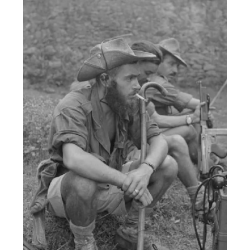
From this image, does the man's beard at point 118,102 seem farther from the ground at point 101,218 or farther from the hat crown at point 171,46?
the hat crown at point 171,46

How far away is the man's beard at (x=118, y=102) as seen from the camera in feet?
10.6

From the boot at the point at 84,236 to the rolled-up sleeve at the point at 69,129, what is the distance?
1.73 ft

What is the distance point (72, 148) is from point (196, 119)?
7.85ft

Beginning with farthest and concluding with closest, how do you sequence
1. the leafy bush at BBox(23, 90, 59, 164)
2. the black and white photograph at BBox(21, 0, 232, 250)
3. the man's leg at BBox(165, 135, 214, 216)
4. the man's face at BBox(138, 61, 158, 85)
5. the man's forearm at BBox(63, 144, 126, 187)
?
the leafy bush at BBox(23, 90, 59, 164) → the man's face at BBox(138, 61, 158, 85) → the man's leg at BBox(165, 135, 214, 216) → the black and white photograph at BBox(21, 0, 232, 250) → the man's forearm at BBox(63, 144, 126, 187)

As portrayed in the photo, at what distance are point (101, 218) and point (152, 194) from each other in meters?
0.72

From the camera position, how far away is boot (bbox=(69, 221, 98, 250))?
3131mm

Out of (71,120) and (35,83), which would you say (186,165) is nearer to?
(71,120)

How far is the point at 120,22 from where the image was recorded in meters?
13.3

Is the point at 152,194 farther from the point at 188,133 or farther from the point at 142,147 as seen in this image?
the point at 188,133

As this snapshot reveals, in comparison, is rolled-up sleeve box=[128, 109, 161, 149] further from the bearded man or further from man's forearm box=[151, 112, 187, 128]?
man's forearm box=[151, 112, 187, 128]

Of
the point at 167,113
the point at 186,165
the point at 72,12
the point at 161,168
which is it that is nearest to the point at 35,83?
the point at 72,12

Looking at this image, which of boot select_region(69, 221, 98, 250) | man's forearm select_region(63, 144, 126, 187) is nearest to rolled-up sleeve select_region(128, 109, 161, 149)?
man's forearm select_region(63, 144, 126, 187)

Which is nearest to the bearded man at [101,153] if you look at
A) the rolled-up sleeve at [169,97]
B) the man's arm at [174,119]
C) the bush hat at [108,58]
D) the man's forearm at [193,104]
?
the bush hat at [108,58]

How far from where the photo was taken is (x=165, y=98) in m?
5.33
